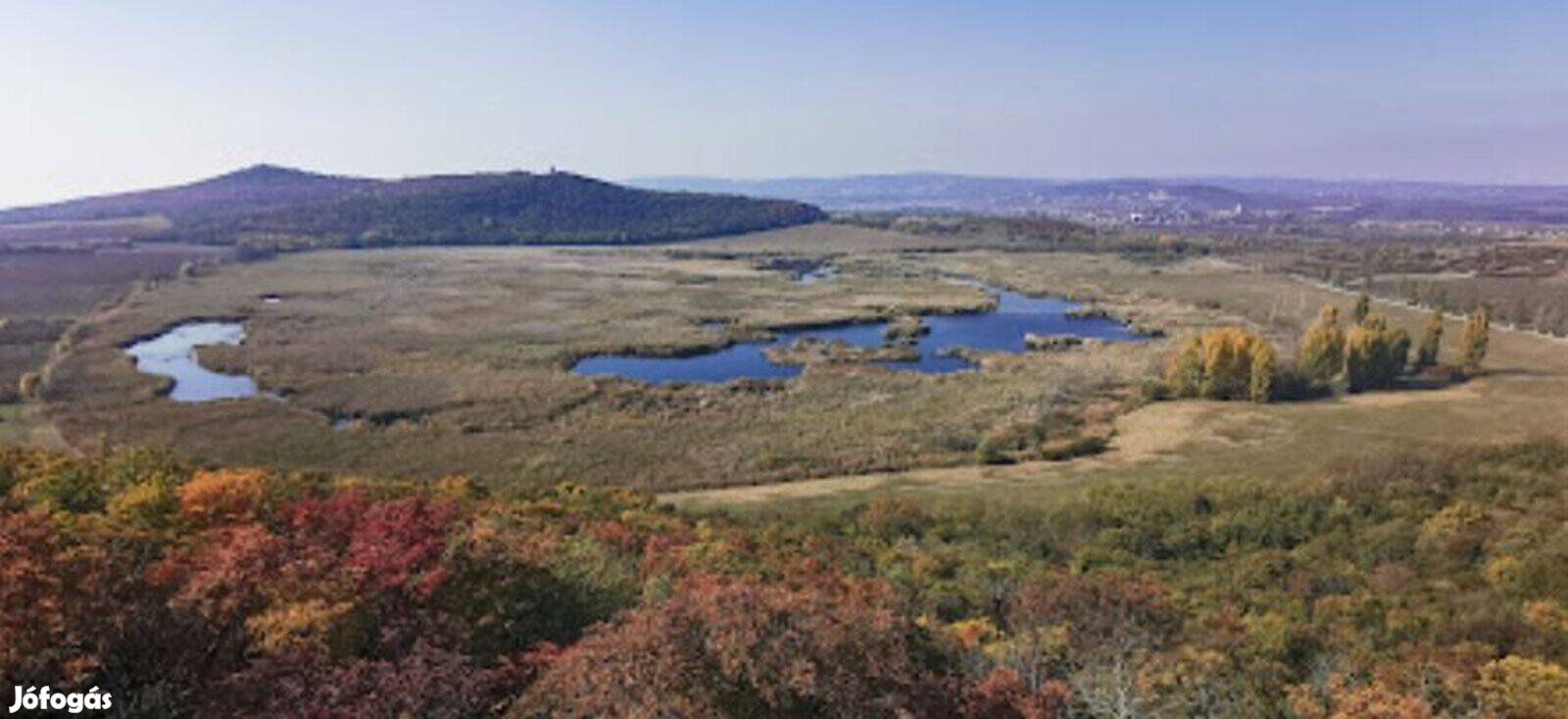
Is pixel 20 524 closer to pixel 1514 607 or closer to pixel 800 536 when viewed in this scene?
pixel 800 536

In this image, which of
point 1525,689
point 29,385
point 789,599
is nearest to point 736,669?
point 789,599

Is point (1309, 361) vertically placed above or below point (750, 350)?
above

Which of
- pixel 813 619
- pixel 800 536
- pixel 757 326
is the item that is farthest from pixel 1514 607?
pixel 757 326

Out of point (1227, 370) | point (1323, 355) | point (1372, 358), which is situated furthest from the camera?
point (1372, 358)

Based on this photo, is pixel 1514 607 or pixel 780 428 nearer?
pixel 1514 607

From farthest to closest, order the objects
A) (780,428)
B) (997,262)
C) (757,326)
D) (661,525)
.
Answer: (997,262) → (757,326) → (780,428) → (661,525)

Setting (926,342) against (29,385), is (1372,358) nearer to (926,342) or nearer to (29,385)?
(926,342)

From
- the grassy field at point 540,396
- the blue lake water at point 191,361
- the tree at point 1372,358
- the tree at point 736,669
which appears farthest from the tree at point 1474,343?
the blue lake water at point 191,361
